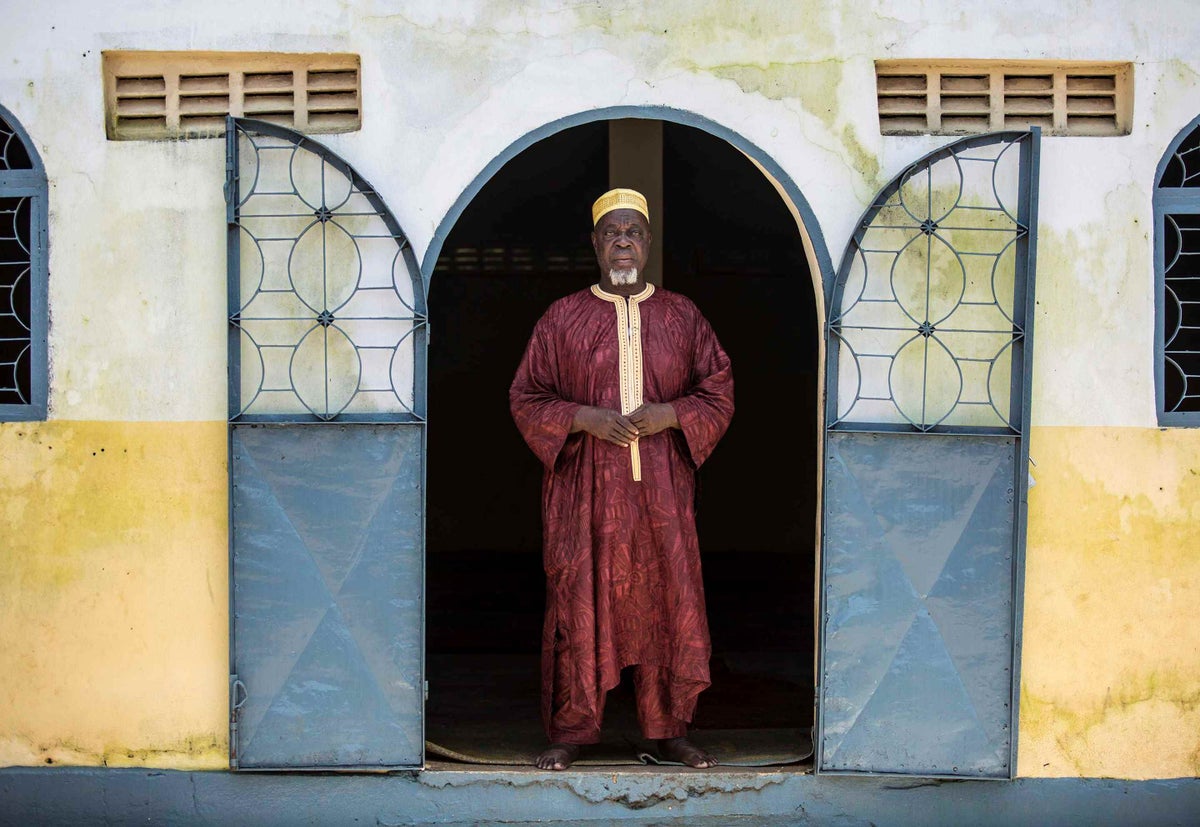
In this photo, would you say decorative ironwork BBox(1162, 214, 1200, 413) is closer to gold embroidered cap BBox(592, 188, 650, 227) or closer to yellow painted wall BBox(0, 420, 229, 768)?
gold embroidered cap BBox(592, 188, 650, 227)

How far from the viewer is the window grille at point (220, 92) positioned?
4.27m

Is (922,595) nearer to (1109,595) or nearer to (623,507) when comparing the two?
(1109,595)

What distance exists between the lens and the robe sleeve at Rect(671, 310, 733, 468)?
4.38 metres

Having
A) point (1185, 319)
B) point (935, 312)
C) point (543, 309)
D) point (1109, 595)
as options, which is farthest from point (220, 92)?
point (543, 309)

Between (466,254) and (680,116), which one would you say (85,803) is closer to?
(680,116)

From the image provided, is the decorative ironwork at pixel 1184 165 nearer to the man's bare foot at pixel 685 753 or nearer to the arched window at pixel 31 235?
the man's bare foot at pixel 685 753

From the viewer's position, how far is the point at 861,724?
14.0 feet

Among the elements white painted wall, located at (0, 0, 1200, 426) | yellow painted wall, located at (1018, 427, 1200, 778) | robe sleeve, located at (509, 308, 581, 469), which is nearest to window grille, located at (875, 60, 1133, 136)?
white painted wall, located at (0, 0, 1200, 426)

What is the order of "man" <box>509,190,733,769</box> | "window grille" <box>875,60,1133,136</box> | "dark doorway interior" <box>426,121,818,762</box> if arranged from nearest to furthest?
"window grille" <box>875,60,1133,136</box>, "man" <box>509,190,733,769</box>, "dark doorway interior" <box>426,121,818,762</box>

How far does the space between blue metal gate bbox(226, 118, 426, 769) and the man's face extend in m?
0.68

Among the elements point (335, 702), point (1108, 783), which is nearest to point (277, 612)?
point (335, 702)

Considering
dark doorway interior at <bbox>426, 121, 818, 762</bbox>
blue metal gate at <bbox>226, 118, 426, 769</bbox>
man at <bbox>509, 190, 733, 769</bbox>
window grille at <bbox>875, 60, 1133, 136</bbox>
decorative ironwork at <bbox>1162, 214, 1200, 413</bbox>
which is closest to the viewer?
blue metal gate at <bbox>226, 118, 426, 769</bbox>

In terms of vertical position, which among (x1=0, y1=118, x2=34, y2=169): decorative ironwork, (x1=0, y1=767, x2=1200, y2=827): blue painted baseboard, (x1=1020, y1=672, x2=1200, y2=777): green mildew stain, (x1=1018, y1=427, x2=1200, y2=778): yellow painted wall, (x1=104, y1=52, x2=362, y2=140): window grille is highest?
(x1=104, y1=52, x2=362, y2=140): window grille

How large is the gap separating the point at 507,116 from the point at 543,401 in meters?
0.95
